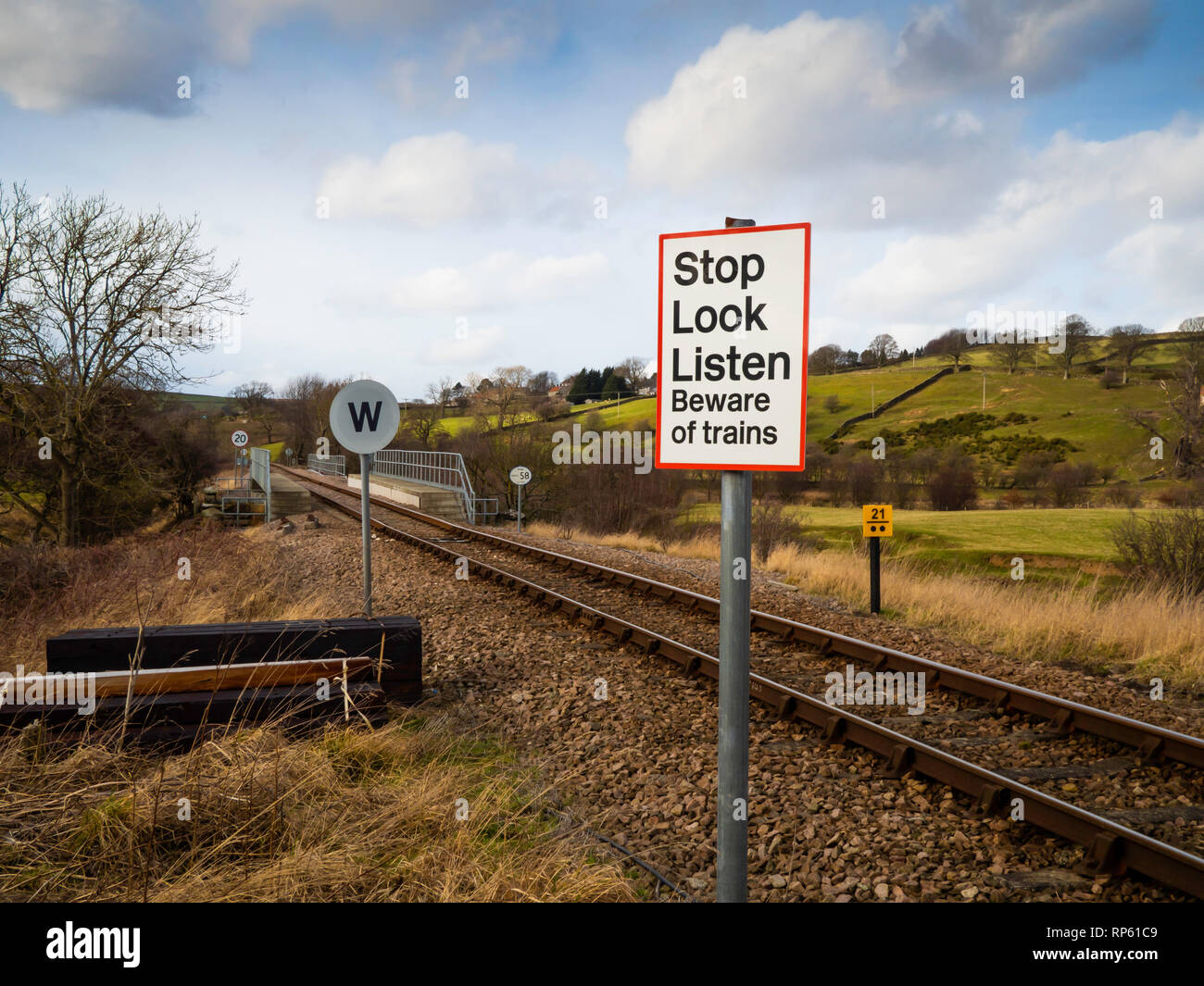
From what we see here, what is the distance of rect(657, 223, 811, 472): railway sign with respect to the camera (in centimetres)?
215

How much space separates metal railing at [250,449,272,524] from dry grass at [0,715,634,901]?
19.1m

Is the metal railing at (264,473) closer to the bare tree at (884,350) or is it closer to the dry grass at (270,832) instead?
the dry grass at (270,832)

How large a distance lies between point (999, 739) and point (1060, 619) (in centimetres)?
406

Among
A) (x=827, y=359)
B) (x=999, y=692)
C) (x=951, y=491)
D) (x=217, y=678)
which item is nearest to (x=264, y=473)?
(x=217, y=678)

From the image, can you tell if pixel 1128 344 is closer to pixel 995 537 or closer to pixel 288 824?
pixel 995 537

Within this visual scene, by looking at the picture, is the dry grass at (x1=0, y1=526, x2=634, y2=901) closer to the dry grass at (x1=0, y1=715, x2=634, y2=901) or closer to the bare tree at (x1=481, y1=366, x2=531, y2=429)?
the dry grass at (x1=0, y1=715, x2=634, y2=901)

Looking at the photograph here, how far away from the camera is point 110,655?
18.0ft

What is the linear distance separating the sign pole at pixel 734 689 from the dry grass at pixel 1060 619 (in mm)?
6965

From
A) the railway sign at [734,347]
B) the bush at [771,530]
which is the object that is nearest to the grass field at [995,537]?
the bush at [771,530]

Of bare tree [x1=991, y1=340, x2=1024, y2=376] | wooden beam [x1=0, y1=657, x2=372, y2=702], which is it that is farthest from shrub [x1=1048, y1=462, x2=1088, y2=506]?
wooden beam [x1=0, y1=657, x2=372, y2=702]

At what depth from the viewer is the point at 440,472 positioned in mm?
28078

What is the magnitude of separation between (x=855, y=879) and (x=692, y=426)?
107 inches
